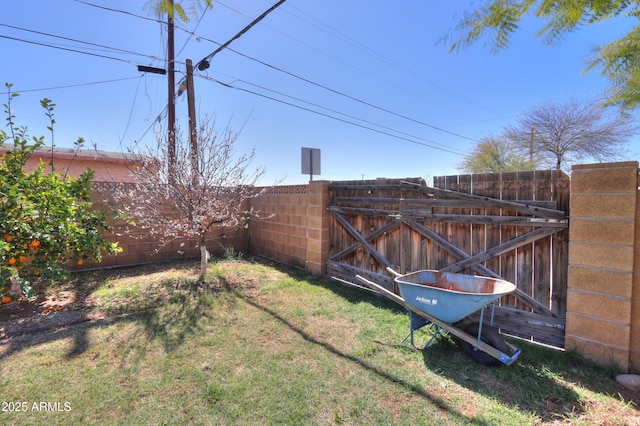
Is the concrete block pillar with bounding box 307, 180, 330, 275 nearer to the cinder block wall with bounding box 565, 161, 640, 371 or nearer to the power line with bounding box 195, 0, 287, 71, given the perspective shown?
the power line with bounding box 195, 0, 287, 71

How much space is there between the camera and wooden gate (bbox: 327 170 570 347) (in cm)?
303

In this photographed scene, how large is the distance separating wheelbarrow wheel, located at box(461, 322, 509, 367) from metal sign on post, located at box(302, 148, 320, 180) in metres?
4.52

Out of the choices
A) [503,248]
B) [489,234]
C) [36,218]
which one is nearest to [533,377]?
[503,248]

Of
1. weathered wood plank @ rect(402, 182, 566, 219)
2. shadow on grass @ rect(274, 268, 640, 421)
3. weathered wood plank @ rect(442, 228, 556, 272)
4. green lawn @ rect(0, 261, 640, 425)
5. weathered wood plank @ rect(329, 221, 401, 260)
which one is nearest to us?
green lawn @ rect(0, 261, 640, 425)

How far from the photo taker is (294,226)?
6.51m

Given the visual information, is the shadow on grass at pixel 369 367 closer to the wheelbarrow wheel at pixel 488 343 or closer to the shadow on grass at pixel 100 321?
the wheelbarrow wheel at pixel 488 343

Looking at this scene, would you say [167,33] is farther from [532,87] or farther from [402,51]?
[532,87]

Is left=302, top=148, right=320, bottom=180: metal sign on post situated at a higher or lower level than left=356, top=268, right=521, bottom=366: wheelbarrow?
higher

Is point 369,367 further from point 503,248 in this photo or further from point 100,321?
point 100,321

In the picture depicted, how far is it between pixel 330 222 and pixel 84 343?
158 inches

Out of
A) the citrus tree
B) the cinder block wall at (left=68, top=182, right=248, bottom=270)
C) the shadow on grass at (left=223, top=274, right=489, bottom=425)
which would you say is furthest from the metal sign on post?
the citrus tree

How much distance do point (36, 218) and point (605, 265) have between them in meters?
6.55

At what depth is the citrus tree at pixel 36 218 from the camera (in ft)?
11.7

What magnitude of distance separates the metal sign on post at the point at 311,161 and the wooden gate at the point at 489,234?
177 cm
